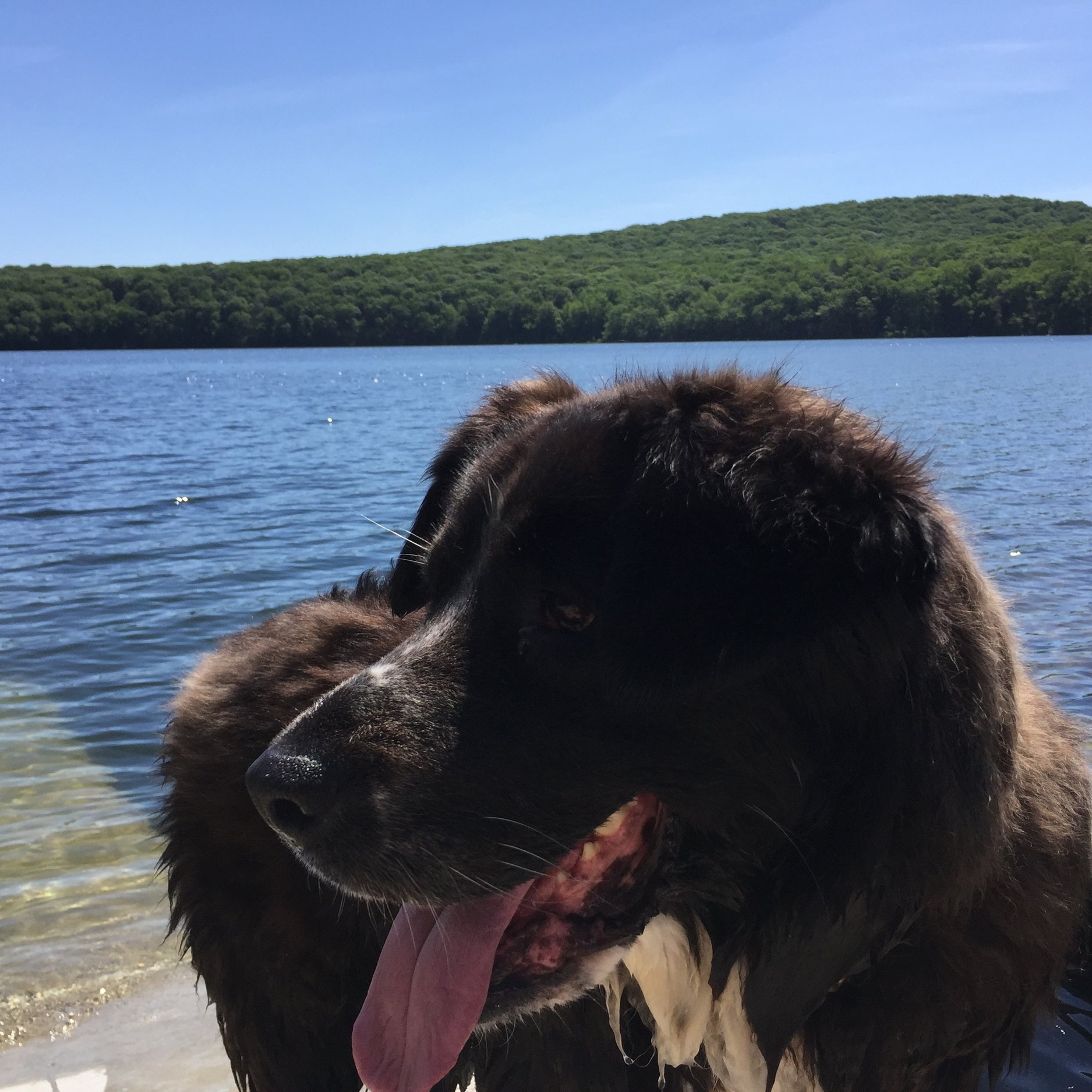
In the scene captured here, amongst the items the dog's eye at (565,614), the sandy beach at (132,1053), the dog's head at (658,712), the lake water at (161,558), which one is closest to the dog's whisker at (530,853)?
the dog's head at (658,712)

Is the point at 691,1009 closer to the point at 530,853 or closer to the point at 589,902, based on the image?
the point at 589,902

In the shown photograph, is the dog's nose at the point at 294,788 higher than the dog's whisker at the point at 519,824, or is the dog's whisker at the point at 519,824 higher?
the dog's nose at the point at 294,788

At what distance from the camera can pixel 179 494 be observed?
1794 centimetres

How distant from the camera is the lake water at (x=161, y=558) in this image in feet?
15.9

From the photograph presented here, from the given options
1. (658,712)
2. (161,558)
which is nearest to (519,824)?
(658,712)

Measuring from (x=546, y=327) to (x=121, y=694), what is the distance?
3675 inches

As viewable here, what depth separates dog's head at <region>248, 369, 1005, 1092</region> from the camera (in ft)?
6.58

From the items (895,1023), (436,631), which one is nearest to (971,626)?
(895,1023)

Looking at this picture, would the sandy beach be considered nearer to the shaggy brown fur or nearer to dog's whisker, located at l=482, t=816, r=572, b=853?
the shaggy brown fur

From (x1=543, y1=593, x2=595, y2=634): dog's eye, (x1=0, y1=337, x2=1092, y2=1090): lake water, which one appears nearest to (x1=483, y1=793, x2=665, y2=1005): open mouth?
(x1=543, y1=593, x2=595, y2=634): dog's eye

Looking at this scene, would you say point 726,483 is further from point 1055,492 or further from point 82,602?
point 1055,492

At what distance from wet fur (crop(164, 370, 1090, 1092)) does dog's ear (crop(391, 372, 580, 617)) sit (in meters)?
0.30

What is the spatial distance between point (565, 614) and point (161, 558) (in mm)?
11639

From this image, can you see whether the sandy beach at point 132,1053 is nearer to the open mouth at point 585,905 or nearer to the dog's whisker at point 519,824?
the open mouth at point 585,905
